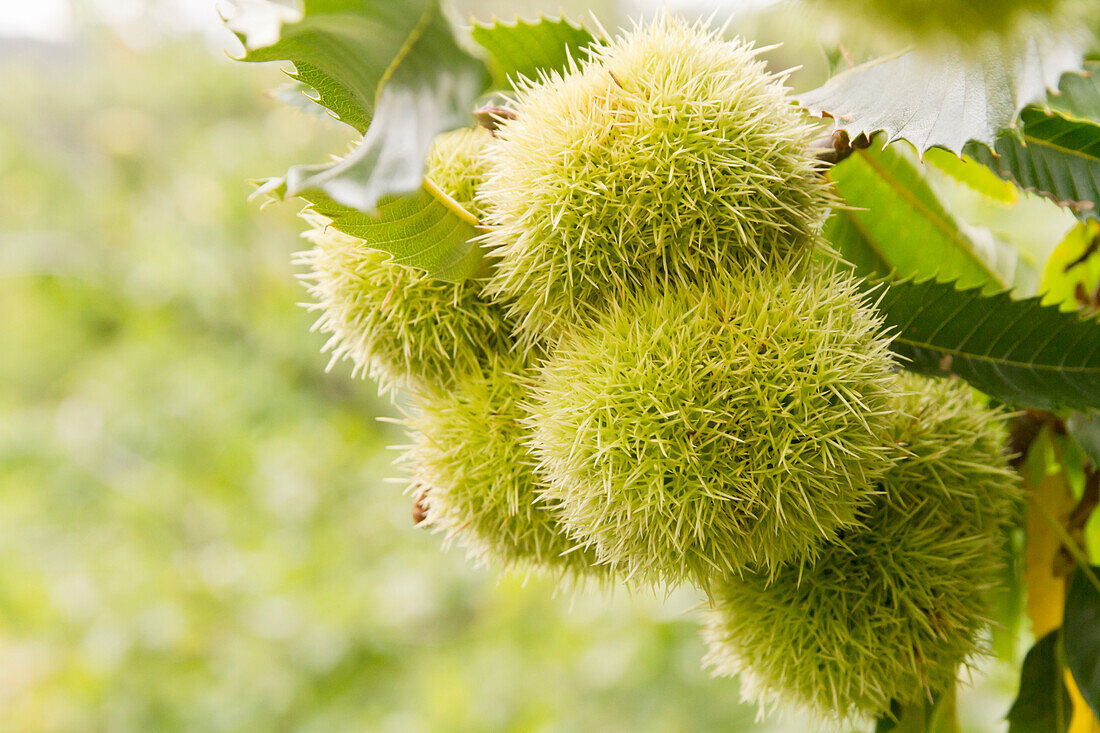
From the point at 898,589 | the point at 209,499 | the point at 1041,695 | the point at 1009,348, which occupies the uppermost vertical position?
the point at 1009,348

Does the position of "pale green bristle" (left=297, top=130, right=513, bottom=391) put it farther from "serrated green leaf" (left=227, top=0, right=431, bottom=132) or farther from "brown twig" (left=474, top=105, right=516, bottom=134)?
"serrated green leaf" (left=227, top=0, right=431, bottom=132)

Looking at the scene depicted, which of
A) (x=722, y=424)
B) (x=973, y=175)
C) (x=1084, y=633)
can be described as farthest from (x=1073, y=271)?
(x=722, y=424)

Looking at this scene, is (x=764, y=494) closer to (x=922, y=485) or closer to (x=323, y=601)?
(x=922, y=485)

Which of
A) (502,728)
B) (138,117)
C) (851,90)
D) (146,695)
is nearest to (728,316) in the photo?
(851,90)

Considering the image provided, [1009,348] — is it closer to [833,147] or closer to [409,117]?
[833,147]

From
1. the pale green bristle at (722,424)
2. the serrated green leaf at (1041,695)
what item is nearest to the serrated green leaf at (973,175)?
the pale green bristle at (722,424)

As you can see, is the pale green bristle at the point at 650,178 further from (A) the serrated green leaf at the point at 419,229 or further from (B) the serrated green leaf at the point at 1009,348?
(B) the serrated green leaf at the point at 1009,348

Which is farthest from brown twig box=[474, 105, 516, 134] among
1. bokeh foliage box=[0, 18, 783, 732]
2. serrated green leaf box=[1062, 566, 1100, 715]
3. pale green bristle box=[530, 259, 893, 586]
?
bokeh foliage box=[0, 18, 783, 732]
